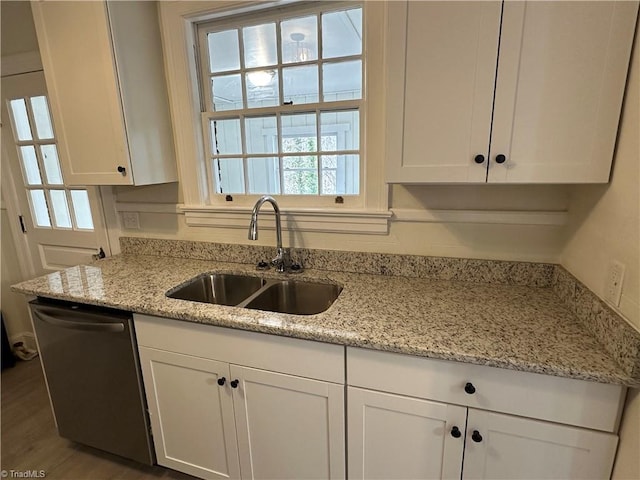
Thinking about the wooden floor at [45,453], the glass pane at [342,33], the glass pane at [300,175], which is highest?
the glass pane at [342,33]

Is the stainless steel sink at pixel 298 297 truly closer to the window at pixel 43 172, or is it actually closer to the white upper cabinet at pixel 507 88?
the white upper cabinet at pixel 507 88

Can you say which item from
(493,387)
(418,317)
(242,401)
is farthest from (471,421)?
(242,401)

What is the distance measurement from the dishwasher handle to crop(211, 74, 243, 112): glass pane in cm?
121

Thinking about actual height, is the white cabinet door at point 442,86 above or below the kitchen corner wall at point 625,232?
above

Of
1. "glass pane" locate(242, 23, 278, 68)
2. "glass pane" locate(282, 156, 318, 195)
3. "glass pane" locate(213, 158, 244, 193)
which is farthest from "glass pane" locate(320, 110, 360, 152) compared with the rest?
"glass pane" locate(213, 158, 244, 193)

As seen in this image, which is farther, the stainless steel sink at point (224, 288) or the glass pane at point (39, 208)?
the glass pane at point (39, 208)

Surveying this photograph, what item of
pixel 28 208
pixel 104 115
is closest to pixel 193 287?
pixel 104 115

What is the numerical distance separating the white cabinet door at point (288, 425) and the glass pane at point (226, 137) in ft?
3.87

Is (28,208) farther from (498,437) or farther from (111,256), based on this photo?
(498,437)

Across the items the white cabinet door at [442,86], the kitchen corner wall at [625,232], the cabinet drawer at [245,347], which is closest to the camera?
the kitchen corner wall at [625,232]

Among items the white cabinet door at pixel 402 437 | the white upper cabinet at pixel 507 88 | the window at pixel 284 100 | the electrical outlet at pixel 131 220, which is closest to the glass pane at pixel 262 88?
the window at pixel 284 100

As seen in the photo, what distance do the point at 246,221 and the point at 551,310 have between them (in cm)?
143

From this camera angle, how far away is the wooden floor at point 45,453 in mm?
1646

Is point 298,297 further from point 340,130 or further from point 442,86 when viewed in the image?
point 442,86
